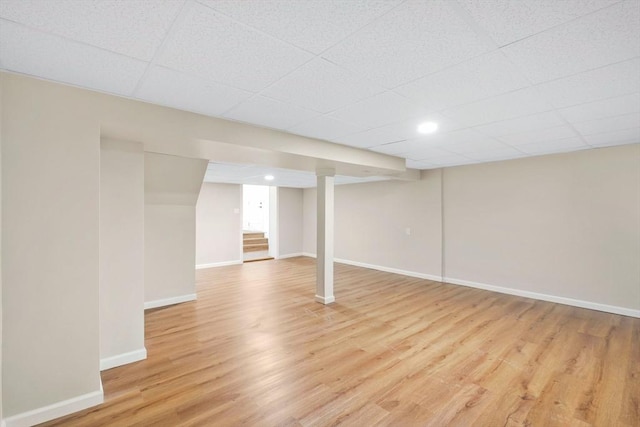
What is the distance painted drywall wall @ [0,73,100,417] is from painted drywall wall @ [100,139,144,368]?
19.1 inches

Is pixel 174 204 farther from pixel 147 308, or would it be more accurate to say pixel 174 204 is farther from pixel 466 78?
pixel 466 78

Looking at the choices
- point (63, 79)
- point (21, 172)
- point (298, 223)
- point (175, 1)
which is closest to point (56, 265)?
point (21, 172)

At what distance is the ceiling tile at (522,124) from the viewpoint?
2.66 metres

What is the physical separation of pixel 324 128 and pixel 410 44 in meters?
1.58

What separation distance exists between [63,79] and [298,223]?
748 centimetres

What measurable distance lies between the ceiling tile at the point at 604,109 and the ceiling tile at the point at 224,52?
2.40m

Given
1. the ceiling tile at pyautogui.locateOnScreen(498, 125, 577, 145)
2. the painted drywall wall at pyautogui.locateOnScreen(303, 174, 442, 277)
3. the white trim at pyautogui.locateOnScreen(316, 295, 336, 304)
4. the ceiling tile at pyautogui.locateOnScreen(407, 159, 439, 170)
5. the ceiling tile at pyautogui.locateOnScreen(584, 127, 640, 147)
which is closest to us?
the ceiling tile at pyautogui.locateOnScreen(498, 125, 577, 145)

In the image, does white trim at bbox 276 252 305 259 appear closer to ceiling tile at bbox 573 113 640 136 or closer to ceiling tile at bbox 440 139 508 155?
ceiling tile at bbox 440 139 508 155

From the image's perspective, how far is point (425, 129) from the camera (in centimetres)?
305

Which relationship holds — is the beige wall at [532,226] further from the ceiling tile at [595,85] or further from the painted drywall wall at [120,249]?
the painted drywall wall at [120,249]

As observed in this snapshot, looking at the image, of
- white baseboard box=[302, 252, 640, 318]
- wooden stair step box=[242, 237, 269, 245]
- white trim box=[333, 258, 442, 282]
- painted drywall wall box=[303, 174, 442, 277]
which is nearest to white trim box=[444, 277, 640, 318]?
white baseboard box=[302, 252, 640, 318]

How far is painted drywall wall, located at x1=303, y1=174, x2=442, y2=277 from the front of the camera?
5.91m

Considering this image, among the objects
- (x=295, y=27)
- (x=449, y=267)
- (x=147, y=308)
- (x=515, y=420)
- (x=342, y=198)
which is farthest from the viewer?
(x=342, y=198)

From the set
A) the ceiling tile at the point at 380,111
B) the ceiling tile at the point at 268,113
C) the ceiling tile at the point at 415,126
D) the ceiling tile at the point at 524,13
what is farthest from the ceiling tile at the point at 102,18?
the ceiling tile at the point at 415,126
